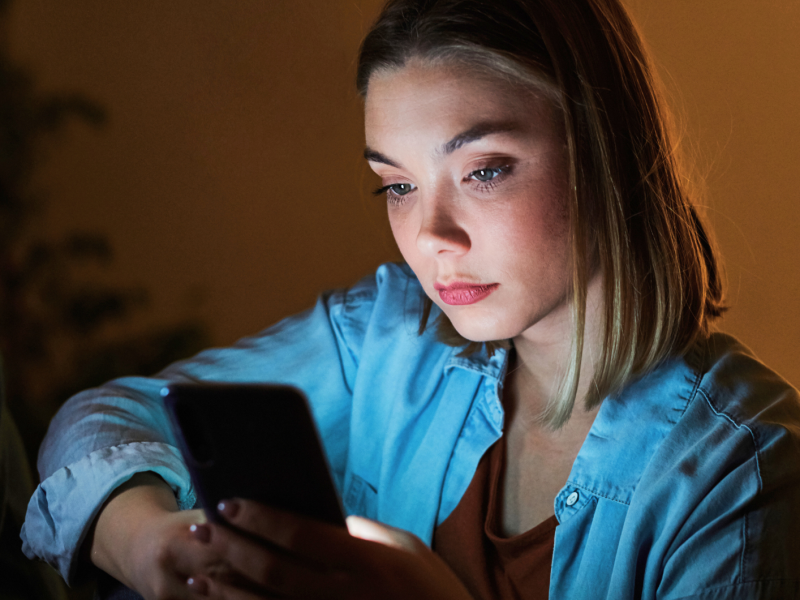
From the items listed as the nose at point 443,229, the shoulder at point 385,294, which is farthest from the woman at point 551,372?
the shoulder at point 385,294

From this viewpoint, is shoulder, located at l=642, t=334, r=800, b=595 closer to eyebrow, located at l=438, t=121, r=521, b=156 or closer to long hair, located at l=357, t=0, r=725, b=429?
long hair, located at l=357, t=0, r=725, b=429

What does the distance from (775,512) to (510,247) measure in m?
0.39

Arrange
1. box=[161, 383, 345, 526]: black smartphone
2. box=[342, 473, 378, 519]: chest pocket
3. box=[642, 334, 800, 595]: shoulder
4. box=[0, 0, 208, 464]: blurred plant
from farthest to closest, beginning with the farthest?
box=[0, 0, 208, 464]: blurred plant < box=[342, 473, 378, 519]: chest pocket < box=[642, 334, 800, 595]: shoulder < box=[161, 383, 345, 526]: black smartphone

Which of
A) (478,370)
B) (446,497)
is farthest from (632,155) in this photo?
(446,497)

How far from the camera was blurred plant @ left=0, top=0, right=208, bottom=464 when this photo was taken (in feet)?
5.15

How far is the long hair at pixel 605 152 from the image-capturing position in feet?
2.48

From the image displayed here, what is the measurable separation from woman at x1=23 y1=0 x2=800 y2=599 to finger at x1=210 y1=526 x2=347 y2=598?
56mm

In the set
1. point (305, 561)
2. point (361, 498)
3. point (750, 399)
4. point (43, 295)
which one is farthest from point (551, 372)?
point (43, 295)

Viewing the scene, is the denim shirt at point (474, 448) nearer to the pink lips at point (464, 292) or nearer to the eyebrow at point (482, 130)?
the pink lips at point (464, 292)

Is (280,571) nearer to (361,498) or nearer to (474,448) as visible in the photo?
(474,448)

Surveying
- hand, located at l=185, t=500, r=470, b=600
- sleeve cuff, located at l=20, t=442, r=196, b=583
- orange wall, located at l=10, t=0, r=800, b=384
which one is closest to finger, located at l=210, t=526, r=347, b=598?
hand, located at l=185, t=500, r=470, b=600

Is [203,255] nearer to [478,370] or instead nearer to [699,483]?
[478,370]

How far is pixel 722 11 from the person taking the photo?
115cm

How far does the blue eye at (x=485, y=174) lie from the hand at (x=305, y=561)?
41 centimetres
